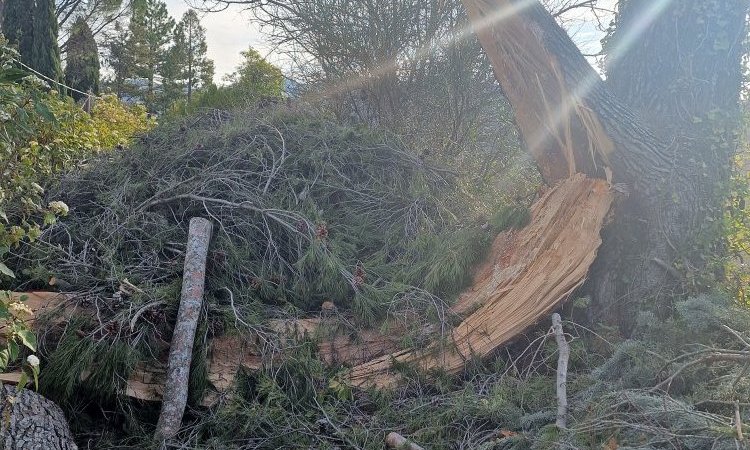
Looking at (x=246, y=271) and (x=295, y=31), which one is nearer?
(x=246, y=271)

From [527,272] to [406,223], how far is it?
1156 millimetres

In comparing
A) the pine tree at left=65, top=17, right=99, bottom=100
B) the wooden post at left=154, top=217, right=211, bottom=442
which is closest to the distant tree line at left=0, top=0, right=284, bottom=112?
the pine tree at left=65, top=17, right=99, bottom=100

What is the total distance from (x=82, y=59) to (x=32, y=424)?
18.4 m

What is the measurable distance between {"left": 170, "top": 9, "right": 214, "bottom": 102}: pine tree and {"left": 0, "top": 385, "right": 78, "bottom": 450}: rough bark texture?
22.9 m

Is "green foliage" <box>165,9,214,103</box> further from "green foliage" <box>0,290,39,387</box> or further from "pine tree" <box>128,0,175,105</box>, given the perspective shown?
"green foliage" <box>0,290,39,387</box>

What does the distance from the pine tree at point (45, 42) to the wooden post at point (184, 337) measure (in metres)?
13.3

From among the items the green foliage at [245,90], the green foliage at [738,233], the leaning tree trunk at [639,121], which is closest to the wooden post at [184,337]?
the leaning tree trunk at [639,121]

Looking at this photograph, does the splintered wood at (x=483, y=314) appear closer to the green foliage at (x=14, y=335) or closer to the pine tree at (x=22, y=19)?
the green foliage at (x=14, y=335)

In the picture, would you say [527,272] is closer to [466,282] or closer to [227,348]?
[466,282]

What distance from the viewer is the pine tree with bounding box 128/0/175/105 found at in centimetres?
2325

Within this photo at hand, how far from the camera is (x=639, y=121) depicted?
3635mm

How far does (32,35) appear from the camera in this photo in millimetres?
14797

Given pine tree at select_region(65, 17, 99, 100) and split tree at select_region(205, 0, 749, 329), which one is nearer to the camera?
split tree at select_region(205, 0, 749, 329)

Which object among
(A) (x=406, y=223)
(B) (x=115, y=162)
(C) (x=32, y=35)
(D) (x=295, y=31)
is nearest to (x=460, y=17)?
(D) (x=295, y=31)
